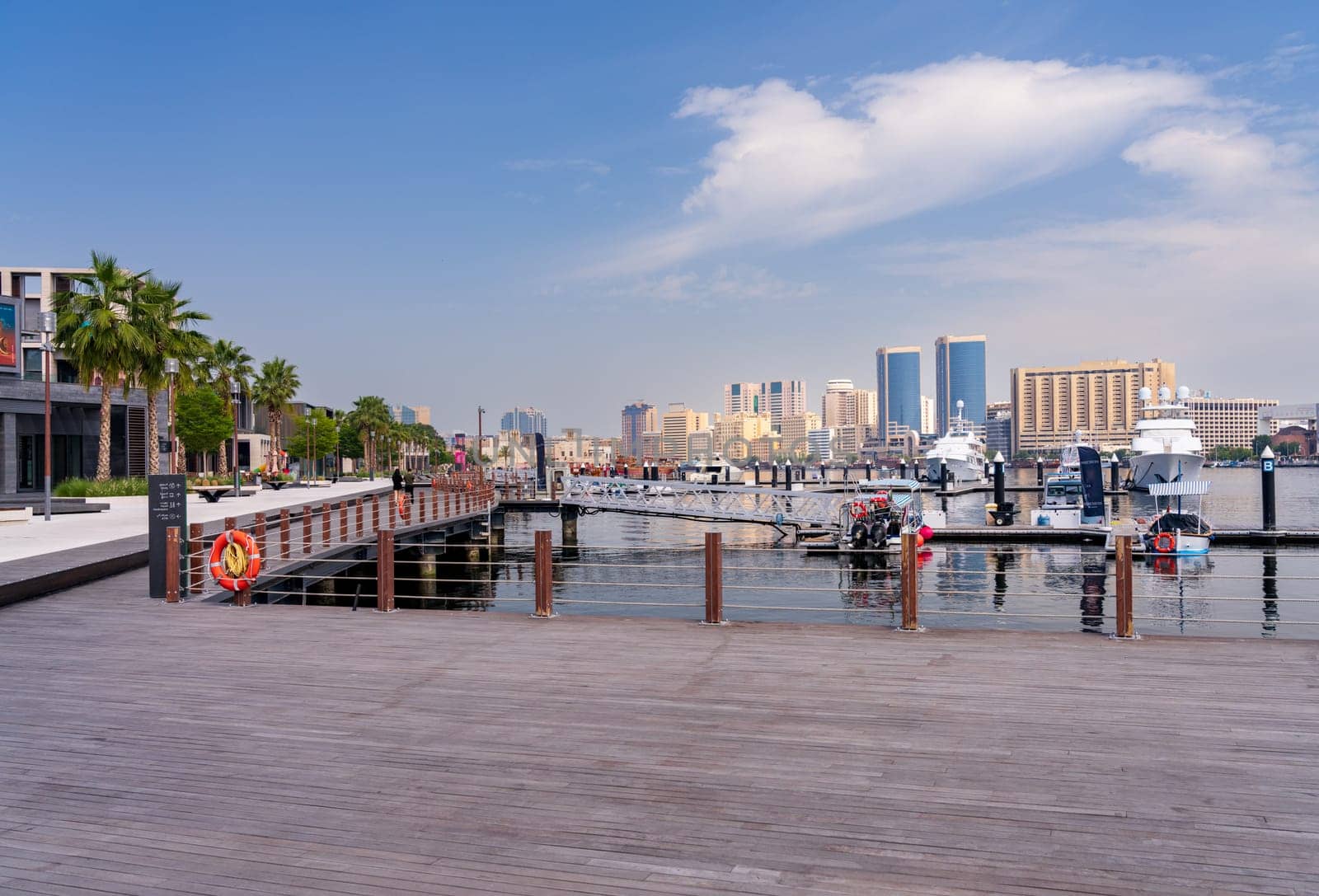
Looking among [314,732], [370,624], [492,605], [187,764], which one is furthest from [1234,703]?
[492,605]

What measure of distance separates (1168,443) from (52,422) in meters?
67.5

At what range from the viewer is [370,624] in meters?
11.7

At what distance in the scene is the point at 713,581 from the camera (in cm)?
1113

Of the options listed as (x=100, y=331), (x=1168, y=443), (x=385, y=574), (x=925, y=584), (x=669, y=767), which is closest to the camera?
(x=669, y=767)

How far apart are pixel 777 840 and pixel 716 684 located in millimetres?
3369

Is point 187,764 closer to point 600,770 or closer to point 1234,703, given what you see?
point 600,770

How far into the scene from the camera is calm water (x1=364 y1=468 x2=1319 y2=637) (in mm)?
20656

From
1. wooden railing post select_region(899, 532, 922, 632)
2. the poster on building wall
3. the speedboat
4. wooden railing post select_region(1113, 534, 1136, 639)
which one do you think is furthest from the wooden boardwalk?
the speedboat

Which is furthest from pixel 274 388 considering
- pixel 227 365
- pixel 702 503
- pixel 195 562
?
pixel 195 562

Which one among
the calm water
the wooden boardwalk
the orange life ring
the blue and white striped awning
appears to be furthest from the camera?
the blue and white striped awning

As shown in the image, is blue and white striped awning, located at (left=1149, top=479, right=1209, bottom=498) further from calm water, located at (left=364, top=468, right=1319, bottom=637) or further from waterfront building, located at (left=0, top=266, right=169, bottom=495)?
waterfront building, located at (left=0, top=266, right=169, bottom=495)

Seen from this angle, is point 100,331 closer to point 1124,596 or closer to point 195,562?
point 195,562

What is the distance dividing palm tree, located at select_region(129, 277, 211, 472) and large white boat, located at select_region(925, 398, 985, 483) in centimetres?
7450

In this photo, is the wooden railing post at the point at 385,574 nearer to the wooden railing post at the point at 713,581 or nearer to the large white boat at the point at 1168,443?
the wooden railing post at the point at 713,581
